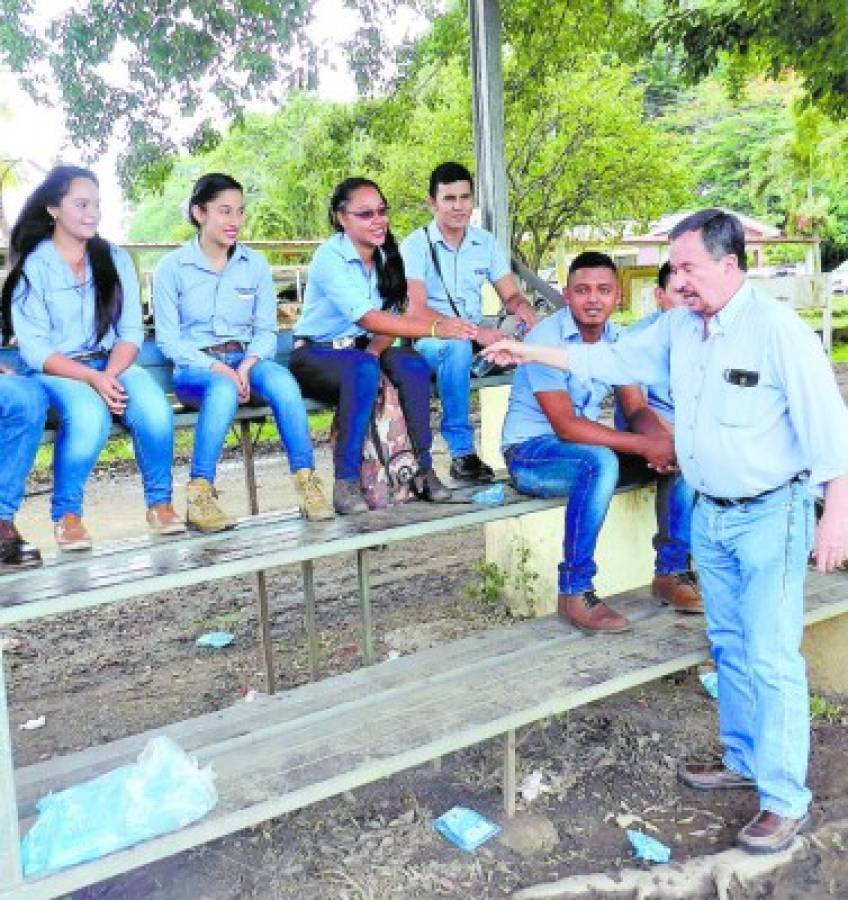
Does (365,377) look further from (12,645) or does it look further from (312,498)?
(12,645)

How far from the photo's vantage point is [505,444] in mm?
4203

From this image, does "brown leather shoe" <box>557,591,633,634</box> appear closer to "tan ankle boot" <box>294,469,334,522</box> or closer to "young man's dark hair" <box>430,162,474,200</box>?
"tan ankle boot" <box>294,469,334,522</box>

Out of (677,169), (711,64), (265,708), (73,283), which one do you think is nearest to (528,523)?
(265,708)

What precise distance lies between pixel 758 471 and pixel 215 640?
147 inches

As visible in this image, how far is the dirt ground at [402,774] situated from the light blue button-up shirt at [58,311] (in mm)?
1772

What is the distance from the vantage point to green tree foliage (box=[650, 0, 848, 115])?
22.4 ft

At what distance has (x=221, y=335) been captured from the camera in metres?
3.95

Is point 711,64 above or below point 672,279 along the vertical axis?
above

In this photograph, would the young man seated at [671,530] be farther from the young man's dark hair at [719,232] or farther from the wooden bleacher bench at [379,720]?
the young man's dark hair at [719,232]

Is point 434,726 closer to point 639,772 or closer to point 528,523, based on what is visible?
point 639,772

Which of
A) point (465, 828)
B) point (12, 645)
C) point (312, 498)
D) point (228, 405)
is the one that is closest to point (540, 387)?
point (312, 498)

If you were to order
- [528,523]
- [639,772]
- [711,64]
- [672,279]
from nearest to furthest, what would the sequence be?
1. [672,279]
2. [639,772]
3. [528,523]
4. [711,64]

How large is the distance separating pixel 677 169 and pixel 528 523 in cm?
1185

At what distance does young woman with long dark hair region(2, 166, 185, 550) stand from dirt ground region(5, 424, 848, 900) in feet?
3.93
